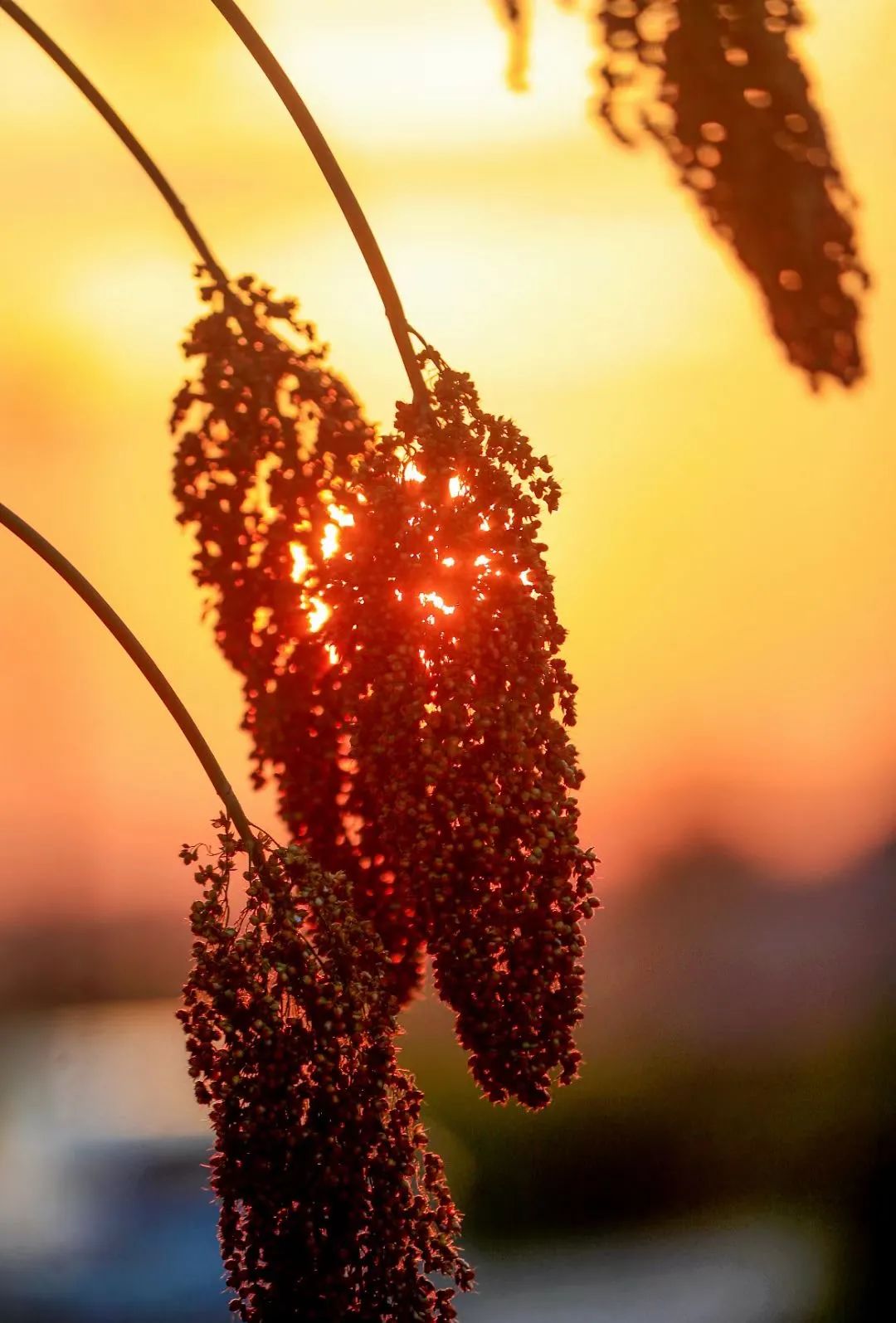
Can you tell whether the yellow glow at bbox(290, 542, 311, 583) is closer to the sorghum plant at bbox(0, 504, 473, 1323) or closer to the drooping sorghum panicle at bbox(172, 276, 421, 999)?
the drooping sorghum panicle at bbox(172, 276, 421, 999)

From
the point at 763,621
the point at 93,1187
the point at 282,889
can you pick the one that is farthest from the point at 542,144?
the point at 93,1187

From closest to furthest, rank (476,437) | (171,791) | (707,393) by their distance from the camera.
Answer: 1. (476,437)
2. (171,791)
3. (707,393)

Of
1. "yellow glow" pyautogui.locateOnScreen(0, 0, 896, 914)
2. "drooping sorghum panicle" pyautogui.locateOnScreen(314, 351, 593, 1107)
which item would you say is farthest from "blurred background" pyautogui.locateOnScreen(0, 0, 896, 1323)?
"drooping sorghum panicle" pyautogui.locateOnScreen(314, 351, 593, 1107)

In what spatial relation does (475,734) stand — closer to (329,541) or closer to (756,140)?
(329,541)

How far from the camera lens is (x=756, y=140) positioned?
519mm

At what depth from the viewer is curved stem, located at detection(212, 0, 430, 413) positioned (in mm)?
742

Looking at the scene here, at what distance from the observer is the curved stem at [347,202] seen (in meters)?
0.74

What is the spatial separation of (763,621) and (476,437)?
2.49ft

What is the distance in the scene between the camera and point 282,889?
2.52 ft

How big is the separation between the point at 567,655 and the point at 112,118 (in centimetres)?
60

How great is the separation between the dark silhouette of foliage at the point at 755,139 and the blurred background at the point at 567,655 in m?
0.73

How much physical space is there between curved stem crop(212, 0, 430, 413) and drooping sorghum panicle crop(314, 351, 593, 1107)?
2 cm

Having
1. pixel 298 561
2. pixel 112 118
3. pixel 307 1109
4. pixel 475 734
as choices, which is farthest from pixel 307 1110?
pixel 112 118

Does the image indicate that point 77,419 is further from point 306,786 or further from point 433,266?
point 306,786
